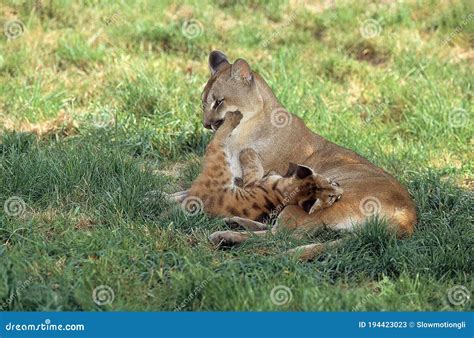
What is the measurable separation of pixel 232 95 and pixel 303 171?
0.98 meters

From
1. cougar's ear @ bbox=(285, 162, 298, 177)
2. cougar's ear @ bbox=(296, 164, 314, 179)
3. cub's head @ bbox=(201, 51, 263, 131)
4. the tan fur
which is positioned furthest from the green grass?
cub's head @ bbox=(201, 51, 263, 131)

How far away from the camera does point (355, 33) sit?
10812 mm

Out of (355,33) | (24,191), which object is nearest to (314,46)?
(355,33)

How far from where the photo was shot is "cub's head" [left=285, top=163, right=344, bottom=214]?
6312 mm

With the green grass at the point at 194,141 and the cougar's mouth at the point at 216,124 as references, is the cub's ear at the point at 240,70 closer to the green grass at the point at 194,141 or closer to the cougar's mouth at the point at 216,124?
the cougar's mouth at the point at 216,124

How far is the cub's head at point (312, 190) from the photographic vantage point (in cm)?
631

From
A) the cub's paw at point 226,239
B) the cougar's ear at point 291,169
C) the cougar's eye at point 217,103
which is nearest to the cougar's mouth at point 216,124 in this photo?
the cougar's eye at point 217,103

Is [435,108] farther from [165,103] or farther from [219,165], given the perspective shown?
[219,165]

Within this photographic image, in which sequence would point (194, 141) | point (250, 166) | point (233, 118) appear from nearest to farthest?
point (250, 166) < point (233, 118) < point (194, 141)

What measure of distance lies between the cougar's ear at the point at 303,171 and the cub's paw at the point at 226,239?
61cm

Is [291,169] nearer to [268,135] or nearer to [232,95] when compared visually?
[268,135]

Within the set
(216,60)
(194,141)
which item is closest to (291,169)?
(216,60)

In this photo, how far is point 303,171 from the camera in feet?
21.0

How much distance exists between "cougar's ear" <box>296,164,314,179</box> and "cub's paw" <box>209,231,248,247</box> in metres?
0.61
